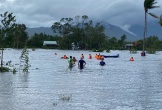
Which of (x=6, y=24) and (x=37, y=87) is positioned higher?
(x=6, y=24)

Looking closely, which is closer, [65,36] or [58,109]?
[58,109]

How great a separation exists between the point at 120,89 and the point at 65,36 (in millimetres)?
164382

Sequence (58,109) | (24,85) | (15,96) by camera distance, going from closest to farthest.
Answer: (58,109) < (15,96) < (24,85)

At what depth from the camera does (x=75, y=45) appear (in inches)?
7589

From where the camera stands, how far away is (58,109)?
20.8 m

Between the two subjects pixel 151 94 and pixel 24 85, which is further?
pixel 24 85

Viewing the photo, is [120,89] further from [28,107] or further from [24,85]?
[28,107]

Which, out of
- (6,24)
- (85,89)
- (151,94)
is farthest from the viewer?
(6,24)

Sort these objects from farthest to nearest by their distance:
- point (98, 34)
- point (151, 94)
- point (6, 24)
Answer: point (98, 34) → point (6, 24) → point (151, 94)

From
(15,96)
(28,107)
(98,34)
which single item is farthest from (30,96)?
(98,34)

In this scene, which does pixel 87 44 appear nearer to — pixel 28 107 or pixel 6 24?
pixel 6 24

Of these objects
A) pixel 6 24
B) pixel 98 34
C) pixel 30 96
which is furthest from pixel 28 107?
pixel 98 34

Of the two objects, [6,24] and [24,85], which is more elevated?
[6,24]

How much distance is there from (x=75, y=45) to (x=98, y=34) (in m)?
14.4
